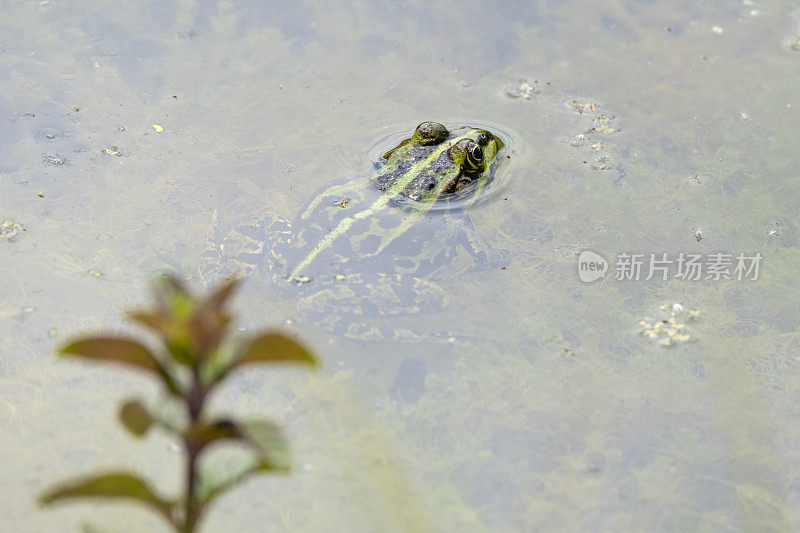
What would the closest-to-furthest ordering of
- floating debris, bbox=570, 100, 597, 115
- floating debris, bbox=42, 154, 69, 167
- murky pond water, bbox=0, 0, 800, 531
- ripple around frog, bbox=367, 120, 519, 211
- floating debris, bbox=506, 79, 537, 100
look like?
murky pond water, bbox=0, 0, 800, 531 → floating debris, bbox=42, 154, 69, 167 → ripple around frog, bbox=367, 120, 519, 211 → floating debris, bbox=570, 100, 597, 115 → floating debris, bbox=506, 79, 537, 100

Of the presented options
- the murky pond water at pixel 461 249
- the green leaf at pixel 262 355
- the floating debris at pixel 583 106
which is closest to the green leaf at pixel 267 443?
the green leaf at pixel 262 355

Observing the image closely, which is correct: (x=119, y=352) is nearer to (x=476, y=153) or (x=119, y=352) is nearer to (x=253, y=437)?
(x=253, y=437)

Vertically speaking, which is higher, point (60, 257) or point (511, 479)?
point (60, 257)

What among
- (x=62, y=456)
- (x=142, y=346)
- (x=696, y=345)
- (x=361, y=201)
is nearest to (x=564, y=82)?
(x=361, y=201)

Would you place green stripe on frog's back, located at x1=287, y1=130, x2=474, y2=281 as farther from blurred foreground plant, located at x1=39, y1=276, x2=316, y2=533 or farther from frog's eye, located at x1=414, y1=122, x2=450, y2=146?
blurred foreground plant, located at x1=39, y1=276, x2=316, y2=533

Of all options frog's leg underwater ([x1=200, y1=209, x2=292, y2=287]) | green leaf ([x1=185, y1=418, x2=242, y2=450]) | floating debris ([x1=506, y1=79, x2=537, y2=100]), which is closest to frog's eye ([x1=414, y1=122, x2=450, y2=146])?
floating debris ([x1=506, y1=79, x2=537, y2=100])

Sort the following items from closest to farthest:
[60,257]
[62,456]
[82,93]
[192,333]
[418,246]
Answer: [192,333]
[62,456]
[60,257]
[418,246]
[82,93]

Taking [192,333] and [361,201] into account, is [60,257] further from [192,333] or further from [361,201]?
[192,333]
